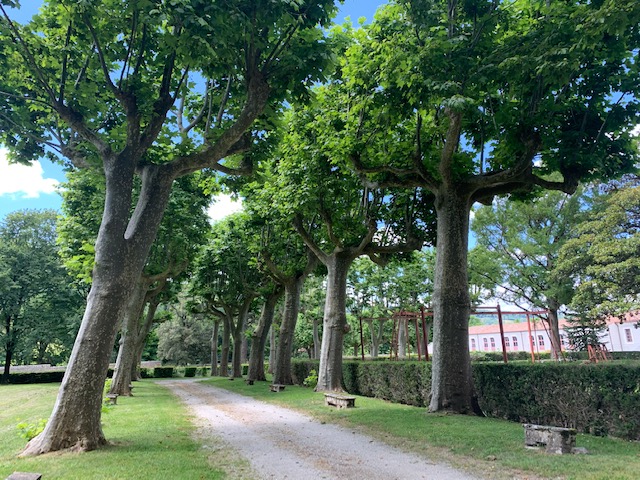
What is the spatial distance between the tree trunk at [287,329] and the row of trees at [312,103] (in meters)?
9.38

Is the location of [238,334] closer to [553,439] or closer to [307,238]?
[307,238]

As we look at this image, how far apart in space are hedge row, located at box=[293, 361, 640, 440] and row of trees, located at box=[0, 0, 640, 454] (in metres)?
0.76

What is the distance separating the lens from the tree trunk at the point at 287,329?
65.6 ft

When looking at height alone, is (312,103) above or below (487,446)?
above

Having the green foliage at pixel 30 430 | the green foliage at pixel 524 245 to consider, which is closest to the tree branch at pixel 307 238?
the green foliage at pixel 30 430

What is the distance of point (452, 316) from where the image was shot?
10.2m

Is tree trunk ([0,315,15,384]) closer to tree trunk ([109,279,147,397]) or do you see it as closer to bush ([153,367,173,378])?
bush ([153,367,173,378])

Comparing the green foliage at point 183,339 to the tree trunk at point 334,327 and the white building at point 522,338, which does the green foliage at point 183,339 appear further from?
the tree trunk at point 334,327

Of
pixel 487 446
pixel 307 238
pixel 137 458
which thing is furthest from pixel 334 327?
pixel 137 458

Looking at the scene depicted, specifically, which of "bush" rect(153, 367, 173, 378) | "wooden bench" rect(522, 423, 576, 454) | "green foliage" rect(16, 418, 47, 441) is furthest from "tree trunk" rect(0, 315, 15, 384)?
"wooden bench" rect(522, 423, 576, 454)

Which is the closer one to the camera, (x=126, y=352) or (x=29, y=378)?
(x=126, y=352)

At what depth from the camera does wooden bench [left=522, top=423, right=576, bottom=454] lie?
6.21 m

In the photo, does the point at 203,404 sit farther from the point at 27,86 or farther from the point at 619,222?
the point at 619,222

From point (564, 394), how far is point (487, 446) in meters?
2.99
